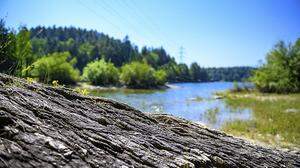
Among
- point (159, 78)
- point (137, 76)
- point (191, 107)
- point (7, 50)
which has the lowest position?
point (191, 107)

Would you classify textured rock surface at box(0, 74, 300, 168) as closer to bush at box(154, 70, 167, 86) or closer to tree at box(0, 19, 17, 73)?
tree at box(0, 19, 17, 73)

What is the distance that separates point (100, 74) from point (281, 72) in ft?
144

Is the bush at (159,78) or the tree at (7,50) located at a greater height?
the tree at (7,50)

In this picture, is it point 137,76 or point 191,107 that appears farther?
point 137,76

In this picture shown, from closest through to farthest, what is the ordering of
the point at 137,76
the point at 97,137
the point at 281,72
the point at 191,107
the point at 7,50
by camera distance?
the point at 97,137 → the point at 7,50 → the point at 191,107 → the point at 281,72 → the point at 137,76

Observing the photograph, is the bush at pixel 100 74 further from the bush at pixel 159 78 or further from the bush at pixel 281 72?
the bush at pixel 281 72

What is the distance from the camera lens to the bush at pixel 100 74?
86.2m

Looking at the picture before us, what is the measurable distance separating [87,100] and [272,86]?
2422 inches

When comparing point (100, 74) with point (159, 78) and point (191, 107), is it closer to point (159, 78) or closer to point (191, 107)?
point (159, 78)

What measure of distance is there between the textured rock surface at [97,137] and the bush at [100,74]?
78.4 m

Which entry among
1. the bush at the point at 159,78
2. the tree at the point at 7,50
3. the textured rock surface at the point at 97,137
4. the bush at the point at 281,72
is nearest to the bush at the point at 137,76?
the bush at the point at 159,78

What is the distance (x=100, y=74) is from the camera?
87.4 m

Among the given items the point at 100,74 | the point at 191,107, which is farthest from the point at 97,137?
the point at 100,74

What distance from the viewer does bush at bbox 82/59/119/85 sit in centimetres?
8619
